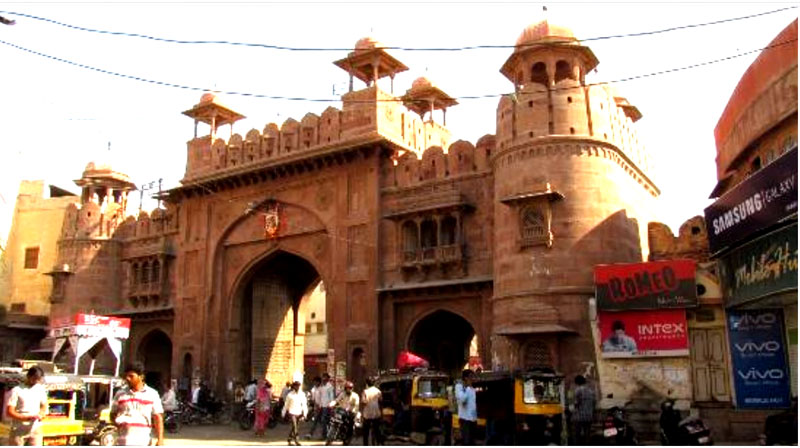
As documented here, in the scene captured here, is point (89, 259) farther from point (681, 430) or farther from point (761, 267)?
point (761, 267)

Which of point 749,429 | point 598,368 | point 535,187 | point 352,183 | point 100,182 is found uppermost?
point 100,182

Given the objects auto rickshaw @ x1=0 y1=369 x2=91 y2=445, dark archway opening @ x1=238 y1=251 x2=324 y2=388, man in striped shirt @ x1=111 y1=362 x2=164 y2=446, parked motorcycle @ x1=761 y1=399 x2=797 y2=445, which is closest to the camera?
man in striped shirt @ x1=111 y1=362 x2=164 y2=446

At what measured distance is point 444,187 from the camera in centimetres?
2122

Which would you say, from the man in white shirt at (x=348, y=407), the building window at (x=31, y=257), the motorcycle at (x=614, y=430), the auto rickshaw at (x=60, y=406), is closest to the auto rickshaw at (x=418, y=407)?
the man in white shirt at (x=348, y=407)

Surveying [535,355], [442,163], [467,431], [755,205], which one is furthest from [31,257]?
[755,205]

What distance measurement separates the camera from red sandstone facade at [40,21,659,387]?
57.8 ft

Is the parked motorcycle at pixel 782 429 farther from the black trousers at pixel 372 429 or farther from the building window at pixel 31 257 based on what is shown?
the building window at pixel 31 257

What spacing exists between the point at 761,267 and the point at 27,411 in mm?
11080

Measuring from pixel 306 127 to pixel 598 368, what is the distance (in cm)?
1249

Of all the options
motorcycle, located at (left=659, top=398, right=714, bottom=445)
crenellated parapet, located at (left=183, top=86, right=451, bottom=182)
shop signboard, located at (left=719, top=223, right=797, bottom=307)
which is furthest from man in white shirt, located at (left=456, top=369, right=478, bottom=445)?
crenellated parapet, located at (left=183, top=86, right=451, bottom=182)

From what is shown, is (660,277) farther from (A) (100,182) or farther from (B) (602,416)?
(A) (100,182)

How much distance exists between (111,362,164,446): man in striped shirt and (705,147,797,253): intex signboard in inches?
382

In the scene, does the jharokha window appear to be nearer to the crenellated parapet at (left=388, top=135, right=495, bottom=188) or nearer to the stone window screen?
the stone window screen

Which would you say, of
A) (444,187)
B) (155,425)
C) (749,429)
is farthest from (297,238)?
(155,425)
